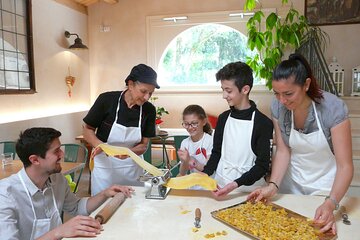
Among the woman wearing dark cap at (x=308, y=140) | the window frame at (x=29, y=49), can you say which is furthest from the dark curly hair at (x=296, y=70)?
the window frame at (x=29, y=49)

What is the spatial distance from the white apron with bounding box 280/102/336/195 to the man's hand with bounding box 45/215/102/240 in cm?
98

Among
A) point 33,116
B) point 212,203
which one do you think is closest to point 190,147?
point 212,203

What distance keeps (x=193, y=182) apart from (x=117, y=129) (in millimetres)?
831

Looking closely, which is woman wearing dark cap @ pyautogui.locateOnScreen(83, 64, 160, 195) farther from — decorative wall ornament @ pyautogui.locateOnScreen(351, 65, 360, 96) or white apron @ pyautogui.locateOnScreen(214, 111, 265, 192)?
decorative wall ornament @ pyautogui.locateOnScreen(351, 65, 360, 96)

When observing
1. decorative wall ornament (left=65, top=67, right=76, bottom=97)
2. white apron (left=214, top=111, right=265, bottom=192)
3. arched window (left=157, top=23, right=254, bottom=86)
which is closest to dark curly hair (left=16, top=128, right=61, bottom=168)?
white apron (left=214, top=111, right=265, bottom=192)

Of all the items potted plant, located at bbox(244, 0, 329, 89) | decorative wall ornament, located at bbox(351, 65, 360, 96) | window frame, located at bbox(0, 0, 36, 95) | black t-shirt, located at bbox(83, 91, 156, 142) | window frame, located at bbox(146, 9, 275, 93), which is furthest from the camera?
window frame, located at bbox(146, 9, 275, 93)

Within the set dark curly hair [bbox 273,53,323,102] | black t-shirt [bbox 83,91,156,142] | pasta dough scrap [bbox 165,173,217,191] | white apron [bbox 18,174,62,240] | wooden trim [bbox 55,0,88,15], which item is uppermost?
wooden trim [bbox 55,0,88,15]

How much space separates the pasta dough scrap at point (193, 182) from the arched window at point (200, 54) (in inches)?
162

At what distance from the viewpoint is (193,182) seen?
1.39m

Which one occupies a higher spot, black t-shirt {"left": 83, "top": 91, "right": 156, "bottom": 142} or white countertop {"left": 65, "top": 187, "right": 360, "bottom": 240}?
black t-shirt {"left": 83, "top": 91, "right": 156, "bottom": 142}

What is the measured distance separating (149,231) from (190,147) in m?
1.17

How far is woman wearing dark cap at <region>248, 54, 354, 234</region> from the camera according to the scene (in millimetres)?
1302

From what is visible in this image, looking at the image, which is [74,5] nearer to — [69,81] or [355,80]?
[69,81]

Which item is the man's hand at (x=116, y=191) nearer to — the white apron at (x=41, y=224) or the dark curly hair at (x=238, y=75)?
the white apron at (x=41, y=224)
